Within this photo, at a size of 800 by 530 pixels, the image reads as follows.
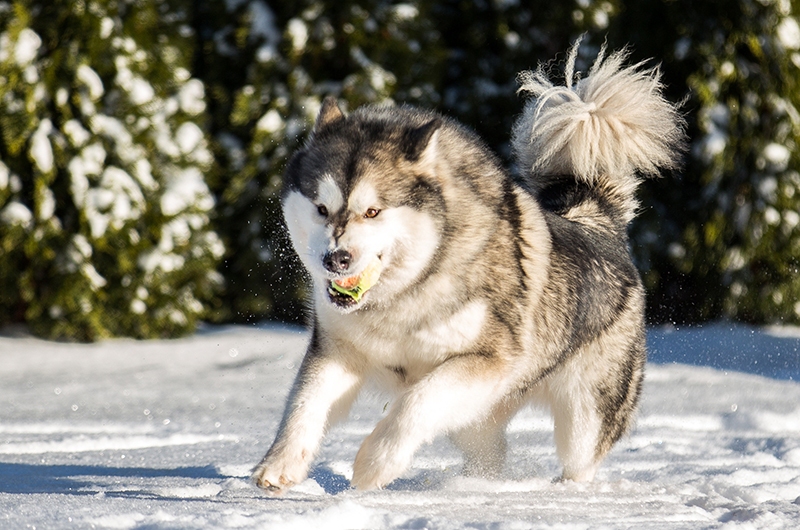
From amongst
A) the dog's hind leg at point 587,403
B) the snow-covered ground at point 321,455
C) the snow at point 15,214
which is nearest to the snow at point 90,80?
the snow at point 15,214

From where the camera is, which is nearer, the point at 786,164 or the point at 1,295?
the point at 1,295

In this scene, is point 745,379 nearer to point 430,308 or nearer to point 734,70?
point 734,70

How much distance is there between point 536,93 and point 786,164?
3.56 meters

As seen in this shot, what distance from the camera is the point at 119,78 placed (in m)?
6.32

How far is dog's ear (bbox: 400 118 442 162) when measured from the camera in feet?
10.2

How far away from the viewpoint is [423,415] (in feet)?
9.80

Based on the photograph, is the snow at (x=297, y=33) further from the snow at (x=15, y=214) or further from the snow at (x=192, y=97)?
the snow at (x=15, y=214)

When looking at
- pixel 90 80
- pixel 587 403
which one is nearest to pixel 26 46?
pixel 90 80

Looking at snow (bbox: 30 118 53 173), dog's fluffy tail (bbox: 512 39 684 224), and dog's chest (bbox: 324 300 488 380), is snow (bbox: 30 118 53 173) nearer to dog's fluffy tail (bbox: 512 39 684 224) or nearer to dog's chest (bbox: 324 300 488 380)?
dog's fluffy tail (bbox: 512 39 684 224)

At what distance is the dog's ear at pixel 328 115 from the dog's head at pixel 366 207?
56 mm

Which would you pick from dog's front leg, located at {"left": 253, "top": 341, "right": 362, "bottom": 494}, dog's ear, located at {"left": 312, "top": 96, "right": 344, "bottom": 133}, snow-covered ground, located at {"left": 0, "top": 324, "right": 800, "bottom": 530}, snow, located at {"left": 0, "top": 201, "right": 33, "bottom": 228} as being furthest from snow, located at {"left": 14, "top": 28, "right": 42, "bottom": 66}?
dog's front leg, located at {"left": 253, "top": 341, "right": 362, "bottom": 494}

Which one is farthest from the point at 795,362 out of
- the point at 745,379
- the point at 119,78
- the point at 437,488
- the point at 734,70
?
the point at 119,78

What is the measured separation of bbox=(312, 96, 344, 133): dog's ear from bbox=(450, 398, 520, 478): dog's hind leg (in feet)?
3.98

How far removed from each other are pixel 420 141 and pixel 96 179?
367 cm
